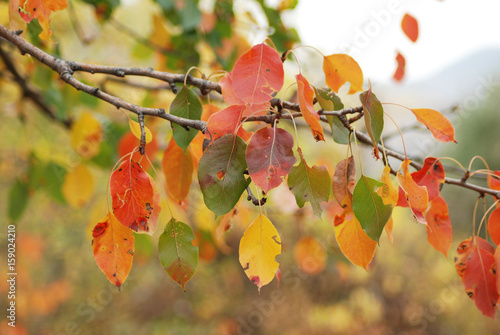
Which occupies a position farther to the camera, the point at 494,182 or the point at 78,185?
the point at 78,185

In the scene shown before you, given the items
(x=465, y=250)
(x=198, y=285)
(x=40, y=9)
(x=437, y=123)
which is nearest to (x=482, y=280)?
(x=465, y=250)

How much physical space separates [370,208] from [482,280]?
29 centimetres

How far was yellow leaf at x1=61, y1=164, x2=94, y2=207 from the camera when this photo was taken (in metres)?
1.35

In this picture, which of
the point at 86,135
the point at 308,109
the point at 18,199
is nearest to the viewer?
the point at 308,109

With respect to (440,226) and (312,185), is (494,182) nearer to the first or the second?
(440,226)

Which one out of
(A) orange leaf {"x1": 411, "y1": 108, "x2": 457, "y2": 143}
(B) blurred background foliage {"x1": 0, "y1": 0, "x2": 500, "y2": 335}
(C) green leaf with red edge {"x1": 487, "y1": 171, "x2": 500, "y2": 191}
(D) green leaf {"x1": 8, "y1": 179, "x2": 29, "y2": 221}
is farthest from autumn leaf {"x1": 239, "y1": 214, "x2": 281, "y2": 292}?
(B) blurred background foliage {"x1": 0, "y1": 0, "x2": 500, "y2": 335}

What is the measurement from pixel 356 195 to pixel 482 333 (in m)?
3.73

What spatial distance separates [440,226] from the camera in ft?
2.01

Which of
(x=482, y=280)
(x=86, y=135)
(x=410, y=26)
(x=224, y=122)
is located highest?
(x=410, y=26)

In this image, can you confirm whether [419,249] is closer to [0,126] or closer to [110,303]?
[110,303]

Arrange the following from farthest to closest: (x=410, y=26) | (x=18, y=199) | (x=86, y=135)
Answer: (x=18, y=199)
(x=86, y=135)
(x=410, y=26)

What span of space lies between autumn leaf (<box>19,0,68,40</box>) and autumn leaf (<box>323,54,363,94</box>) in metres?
0.44

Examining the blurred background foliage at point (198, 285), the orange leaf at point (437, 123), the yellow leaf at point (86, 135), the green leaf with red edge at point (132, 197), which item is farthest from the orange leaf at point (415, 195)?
the blurred background foliage at point (198, 285)

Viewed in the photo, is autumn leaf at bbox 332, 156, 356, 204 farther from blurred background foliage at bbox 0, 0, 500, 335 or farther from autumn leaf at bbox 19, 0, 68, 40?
blurred background foliage at bbox 0, 0, 500, 335
